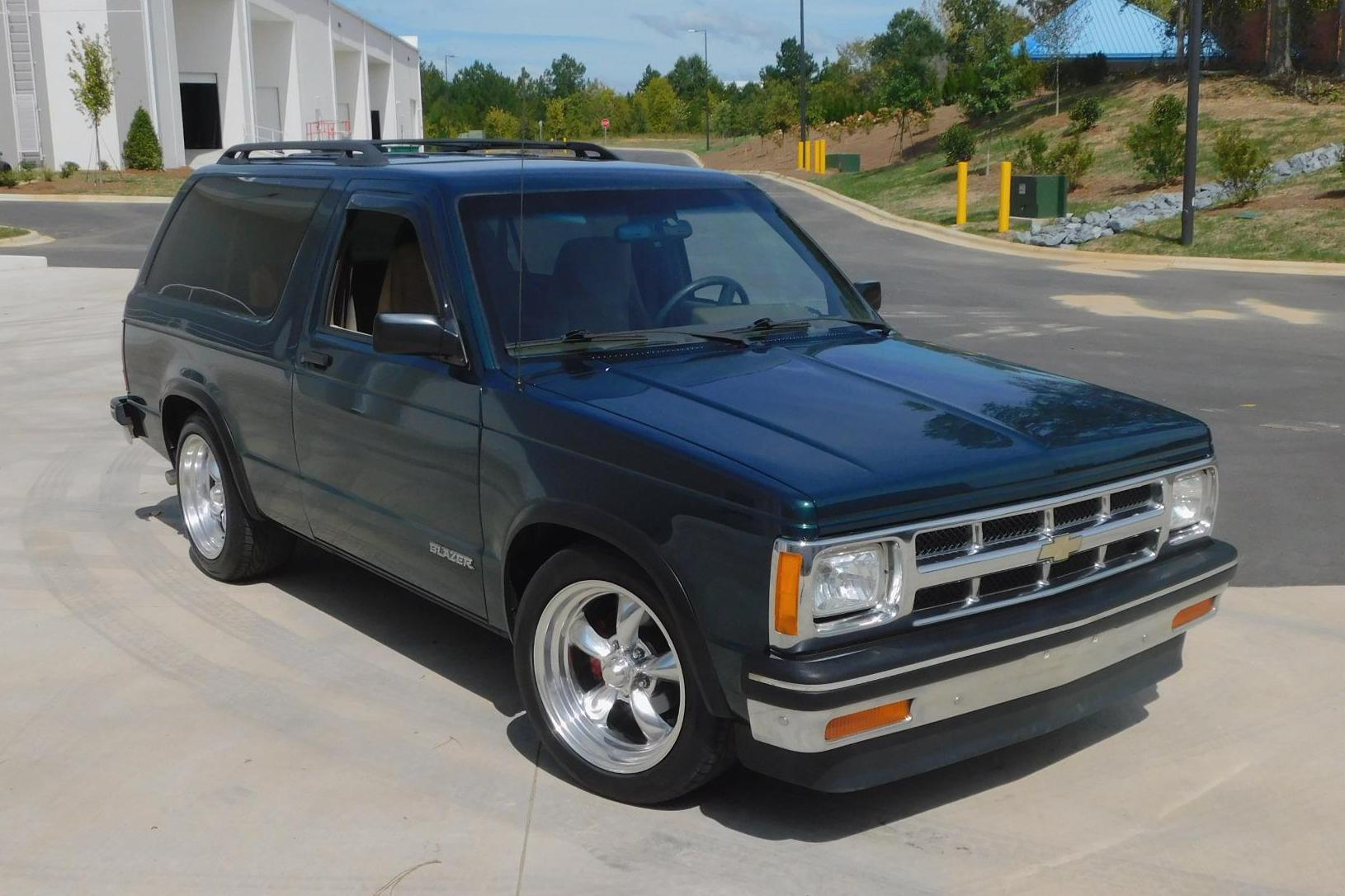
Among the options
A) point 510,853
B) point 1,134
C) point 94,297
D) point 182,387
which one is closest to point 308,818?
point 510,853

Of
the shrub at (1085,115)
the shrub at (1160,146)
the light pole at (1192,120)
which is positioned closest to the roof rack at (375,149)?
the light pole at (1192,120)

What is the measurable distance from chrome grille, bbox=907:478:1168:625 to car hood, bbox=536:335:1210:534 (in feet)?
0.22

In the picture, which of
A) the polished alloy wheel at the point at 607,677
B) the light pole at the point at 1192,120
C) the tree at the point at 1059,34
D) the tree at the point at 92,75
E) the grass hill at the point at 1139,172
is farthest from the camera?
the tree at the point at 1059,34

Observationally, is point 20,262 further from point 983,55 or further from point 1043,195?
point 983,55

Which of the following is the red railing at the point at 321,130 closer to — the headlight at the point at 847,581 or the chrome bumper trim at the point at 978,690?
the chrome bumper trim at the point at 978,690

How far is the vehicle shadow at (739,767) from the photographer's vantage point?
418 centimetres

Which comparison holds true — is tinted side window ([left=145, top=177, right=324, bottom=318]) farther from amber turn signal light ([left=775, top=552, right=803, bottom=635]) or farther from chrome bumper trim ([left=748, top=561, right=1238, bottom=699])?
chrome bumper trim ([left=748, top=561, right=1238, bottom=699])

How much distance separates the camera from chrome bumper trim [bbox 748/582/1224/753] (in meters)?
3.60

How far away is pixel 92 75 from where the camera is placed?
41.1m

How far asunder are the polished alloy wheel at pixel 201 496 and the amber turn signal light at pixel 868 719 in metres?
3.75

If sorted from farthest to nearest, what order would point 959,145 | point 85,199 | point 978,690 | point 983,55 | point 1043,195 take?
point 983,55
point 959,145
point 85,199
point 1043,195
point 978,690

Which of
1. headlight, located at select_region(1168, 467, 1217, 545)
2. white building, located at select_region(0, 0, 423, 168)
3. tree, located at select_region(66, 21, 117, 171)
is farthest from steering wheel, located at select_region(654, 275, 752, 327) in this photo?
white building, located at select_region(0, 0, 423, 168)

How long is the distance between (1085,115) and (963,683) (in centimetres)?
3764

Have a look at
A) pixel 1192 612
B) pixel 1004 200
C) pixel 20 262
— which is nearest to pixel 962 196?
pixel 1004 200
